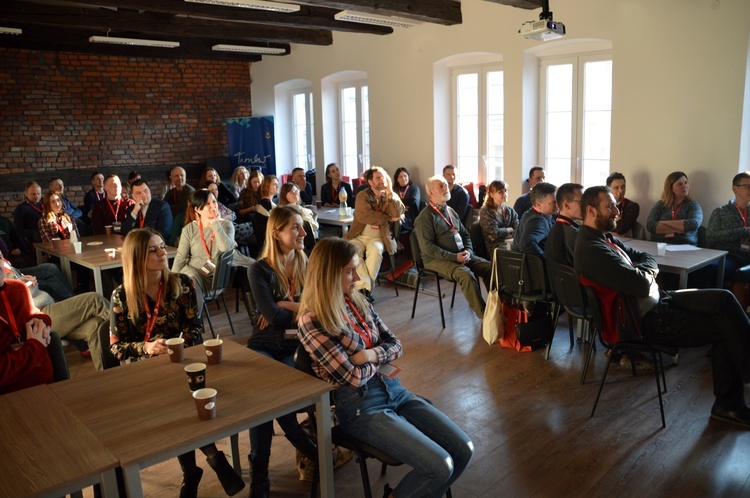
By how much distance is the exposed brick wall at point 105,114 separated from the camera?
1005cm

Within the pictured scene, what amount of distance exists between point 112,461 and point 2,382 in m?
1.06

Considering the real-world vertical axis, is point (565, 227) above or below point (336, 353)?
above

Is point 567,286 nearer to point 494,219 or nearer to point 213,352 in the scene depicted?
point 494,219

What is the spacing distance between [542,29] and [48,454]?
5.20 meters

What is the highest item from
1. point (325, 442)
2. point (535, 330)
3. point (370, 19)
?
point (370, 19)

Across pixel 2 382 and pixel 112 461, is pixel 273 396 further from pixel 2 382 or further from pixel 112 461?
pixel 2 382

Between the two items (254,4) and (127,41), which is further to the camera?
(127,41)

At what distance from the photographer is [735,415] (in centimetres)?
365

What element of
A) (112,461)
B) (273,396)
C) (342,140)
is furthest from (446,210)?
(342,140)

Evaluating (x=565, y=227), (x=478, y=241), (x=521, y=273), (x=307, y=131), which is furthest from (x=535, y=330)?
(x=307, y=131)

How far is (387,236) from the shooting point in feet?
22.1

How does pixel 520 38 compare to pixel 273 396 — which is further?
pixel 520 38

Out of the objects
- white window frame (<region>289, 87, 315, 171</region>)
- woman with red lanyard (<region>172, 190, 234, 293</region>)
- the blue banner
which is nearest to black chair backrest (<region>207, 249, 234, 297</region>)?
woman with red lanyard (<region>172, 190, 234, 293</region>)

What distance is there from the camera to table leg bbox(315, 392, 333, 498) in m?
2.49
